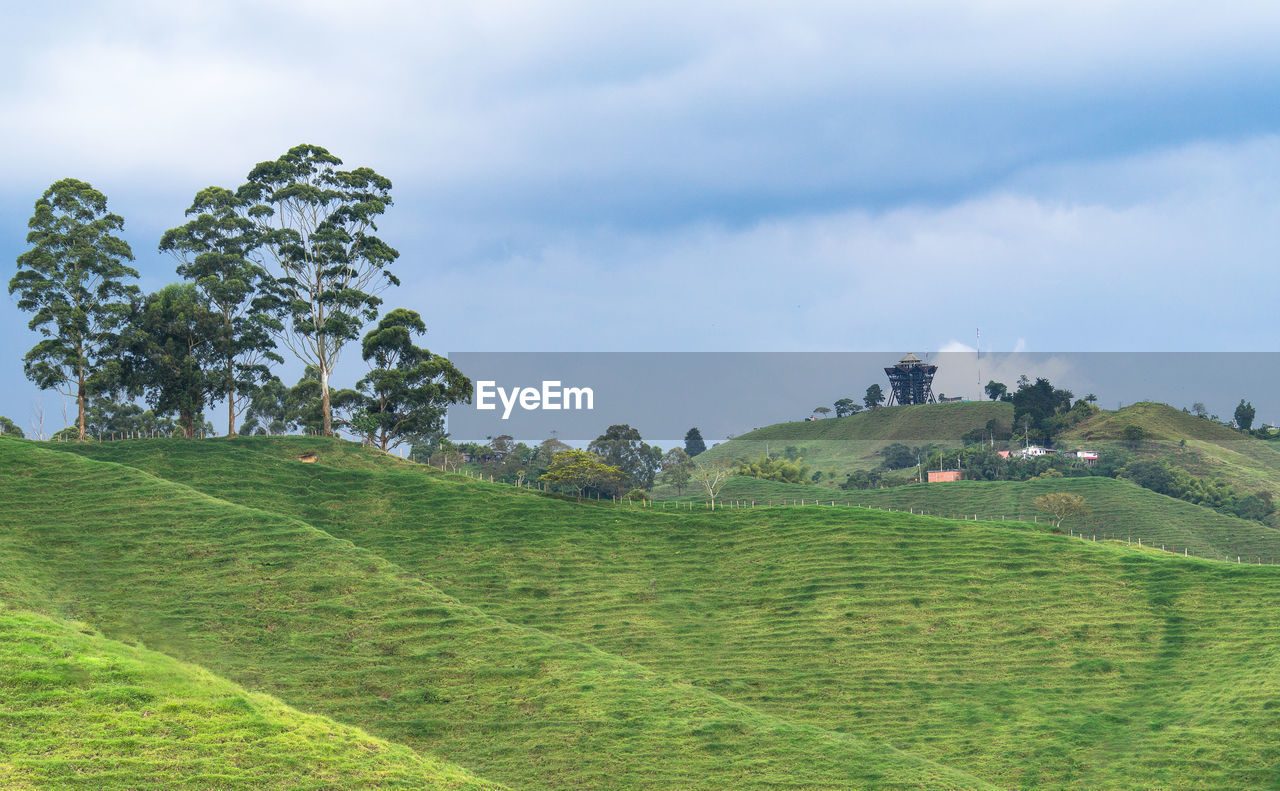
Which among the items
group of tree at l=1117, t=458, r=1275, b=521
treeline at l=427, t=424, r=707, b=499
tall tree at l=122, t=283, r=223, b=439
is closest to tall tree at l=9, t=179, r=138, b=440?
tall tree at l=122, t=283, r=223, b=439

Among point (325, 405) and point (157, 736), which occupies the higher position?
point (325, 405)

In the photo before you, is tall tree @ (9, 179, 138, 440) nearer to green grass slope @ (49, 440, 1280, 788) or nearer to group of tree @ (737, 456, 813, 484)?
green grass slope @ (49, 440, 1280, 788)

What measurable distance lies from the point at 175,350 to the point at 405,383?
19925 mm

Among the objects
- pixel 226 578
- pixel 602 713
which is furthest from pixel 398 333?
pixel 602 713

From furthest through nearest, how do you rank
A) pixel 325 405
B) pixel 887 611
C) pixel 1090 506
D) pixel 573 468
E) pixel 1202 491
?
pixel 1202 491 < pixel 1090 506 < pixel 325 405 < pixel 573 468 < pixel 887 611

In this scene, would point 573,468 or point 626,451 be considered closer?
point 573,468

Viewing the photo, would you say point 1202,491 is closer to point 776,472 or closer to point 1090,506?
point 1090,506

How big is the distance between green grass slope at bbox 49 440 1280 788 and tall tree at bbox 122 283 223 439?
11.8 metres

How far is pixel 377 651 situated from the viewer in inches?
1891

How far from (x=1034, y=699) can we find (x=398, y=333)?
66.8 meters

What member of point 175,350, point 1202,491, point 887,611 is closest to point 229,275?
point 175,350

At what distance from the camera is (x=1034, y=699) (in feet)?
167

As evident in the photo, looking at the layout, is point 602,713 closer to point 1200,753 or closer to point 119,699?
point 119,699

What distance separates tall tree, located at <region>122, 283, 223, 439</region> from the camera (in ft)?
302
